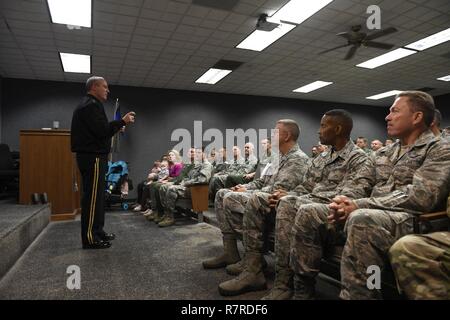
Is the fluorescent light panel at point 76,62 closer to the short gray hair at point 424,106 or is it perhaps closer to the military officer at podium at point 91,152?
the military officer at podium at point 91,152

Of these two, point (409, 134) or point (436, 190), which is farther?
point (409, 134)

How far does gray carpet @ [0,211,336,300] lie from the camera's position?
1.78 meters

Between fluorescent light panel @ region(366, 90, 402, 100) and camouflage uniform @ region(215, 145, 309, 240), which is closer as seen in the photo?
camouflage uniform @ region(215, 145, 309, 240)

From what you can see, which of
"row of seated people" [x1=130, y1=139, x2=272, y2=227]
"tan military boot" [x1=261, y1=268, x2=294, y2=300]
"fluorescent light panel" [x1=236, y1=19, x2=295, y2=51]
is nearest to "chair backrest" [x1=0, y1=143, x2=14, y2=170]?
"row of seated people" [x1=130, y1=139, x2=272, y2=227]

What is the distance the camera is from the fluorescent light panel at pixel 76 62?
5711mm

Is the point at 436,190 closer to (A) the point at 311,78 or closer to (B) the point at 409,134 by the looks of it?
(B) the point at 409,134

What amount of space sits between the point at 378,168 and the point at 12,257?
8.40ft

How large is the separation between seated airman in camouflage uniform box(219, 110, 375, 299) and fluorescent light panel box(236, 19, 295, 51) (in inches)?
129

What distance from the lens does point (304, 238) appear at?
4.94 feet

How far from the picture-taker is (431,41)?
535cm

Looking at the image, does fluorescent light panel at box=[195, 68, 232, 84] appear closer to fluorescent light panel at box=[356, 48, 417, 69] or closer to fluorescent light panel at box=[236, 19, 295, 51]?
fluorescent light panel at box=[236, 19, 295, 51]
